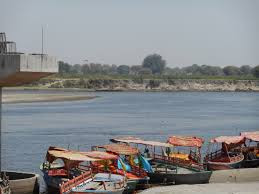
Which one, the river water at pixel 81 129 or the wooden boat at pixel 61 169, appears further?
the river water at pixel 81 129

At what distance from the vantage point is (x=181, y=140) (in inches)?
1818

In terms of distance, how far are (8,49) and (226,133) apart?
159 feet

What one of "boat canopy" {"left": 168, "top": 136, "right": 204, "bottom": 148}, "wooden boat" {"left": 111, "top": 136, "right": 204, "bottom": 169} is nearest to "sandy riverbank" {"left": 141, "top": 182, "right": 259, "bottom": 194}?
"wooden boat" {"left": 111, "top": 136, "right": 204, "bottom": 169}

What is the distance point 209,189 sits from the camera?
128 ft

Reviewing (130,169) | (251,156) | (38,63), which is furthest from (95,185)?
(251,156)

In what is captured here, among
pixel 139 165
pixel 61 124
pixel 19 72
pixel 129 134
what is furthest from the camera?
pixel 61 124

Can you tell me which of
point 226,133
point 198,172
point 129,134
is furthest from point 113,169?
point 226,133

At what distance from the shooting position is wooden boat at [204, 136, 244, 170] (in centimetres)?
4491

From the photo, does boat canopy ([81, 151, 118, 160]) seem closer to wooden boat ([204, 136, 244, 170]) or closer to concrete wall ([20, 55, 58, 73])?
concrete wall ([20, 55, 58, 73])

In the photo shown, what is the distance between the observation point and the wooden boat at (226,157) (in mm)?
44906

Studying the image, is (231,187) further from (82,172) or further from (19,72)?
(19,72)

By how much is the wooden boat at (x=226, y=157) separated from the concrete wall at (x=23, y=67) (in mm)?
16310

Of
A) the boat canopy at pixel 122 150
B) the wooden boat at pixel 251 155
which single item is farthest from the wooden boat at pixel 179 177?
the wooden boat at pixel 251 155

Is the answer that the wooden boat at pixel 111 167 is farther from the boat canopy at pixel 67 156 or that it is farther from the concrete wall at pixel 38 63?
the concrete wall at pixel 38 63
